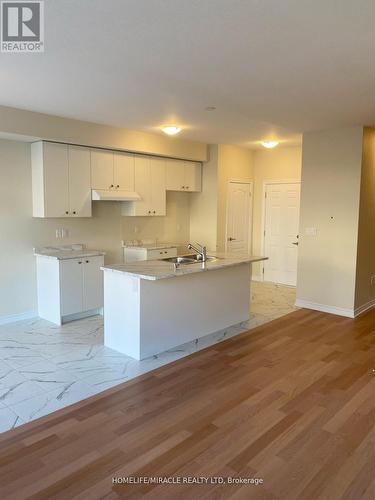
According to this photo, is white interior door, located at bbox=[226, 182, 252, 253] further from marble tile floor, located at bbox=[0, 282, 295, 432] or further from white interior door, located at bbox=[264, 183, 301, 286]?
marble tile floor, located at bbox=[0, 282, 295, 432]

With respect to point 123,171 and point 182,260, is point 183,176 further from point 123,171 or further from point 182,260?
point 182,260

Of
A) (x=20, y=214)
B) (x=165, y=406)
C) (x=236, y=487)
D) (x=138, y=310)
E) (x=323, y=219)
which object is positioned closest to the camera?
(x=236, y=487)

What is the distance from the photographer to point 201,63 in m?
2.94

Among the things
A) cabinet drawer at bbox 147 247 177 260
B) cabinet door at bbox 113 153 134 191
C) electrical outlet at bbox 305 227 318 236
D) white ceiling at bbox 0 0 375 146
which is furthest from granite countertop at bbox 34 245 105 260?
electrical outlet at bbox 305 227 318 236

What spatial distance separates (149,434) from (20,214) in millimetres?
3539

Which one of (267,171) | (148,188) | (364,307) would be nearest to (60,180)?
(148,188)

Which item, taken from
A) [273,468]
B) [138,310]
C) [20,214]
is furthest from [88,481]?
[20,214]

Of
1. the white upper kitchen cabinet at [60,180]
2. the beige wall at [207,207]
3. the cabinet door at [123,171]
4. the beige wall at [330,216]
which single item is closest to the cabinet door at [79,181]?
the white upper kitchen cabinet at [60,180]

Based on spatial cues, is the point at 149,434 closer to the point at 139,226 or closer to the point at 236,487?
the point at 236,487

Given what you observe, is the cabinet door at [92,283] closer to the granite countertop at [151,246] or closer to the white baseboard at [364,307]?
the granite countertop at [151,246]

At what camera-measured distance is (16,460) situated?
2.37 m

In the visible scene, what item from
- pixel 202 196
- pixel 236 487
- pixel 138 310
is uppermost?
pixel 202 196

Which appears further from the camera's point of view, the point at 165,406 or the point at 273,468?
the point at 165,406

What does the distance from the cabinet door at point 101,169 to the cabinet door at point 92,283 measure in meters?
1.07
